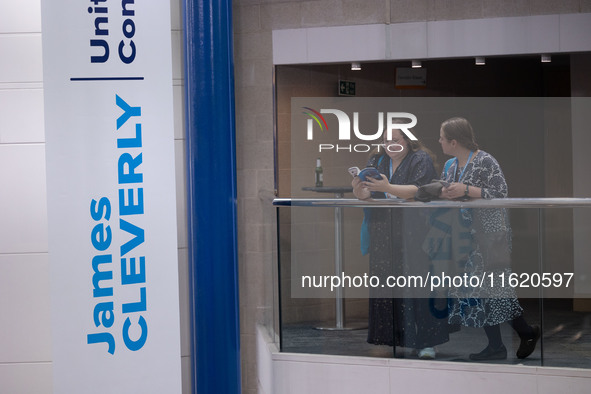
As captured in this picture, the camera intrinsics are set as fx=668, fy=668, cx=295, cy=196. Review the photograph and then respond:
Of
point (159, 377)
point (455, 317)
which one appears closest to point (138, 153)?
point (159, 377)

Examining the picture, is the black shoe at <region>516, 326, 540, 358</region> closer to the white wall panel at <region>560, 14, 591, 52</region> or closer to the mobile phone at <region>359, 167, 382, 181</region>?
the mobile phone at <region>359, 167, 382, 181</region>

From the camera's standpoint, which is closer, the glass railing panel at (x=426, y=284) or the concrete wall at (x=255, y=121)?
the glass railing panel at (x=426, y=284)

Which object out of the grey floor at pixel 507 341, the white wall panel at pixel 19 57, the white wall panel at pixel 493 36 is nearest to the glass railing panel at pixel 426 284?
the grey floor at pixel 507 341

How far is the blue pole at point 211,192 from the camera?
2385mm

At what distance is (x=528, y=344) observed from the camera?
136 inches

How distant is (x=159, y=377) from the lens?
2.26 meters

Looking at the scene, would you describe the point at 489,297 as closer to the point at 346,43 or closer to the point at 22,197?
the point at 346,43

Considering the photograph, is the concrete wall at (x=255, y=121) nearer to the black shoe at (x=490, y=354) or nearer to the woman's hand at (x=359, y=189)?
the woman's hand at (x=359, y=189)

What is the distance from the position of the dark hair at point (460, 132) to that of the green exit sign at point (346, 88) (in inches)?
24.7

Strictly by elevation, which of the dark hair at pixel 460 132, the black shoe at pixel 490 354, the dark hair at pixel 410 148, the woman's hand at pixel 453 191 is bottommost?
the black shoe at pixel 490 354

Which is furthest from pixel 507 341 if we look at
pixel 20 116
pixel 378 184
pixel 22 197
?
pixel 20 116

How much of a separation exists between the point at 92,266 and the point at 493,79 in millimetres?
2934

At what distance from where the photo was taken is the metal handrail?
3.40 metres

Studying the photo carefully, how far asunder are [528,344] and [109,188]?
233 cm
